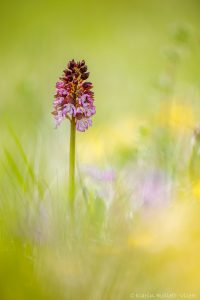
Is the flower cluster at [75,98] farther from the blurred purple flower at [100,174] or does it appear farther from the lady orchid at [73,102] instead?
the blurred purple flower at [100,174]

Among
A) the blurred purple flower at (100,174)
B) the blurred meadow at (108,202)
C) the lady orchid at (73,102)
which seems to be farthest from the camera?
the blurred purple flower at (100,174)

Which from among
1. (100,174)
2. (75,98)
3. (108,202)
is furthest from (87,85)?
(100,174)

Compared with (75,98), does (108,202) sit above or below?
below

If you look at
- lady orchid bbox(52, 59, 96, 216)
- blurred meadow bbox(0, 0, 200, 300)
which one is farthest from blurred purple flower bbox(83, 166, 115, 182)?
lady orchid bbox(52, 59, 96, 216)

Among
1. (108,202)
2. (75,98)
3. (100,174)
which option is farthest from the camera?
(100,174)

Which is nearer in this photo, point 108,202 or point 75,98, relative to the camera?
point 75,98

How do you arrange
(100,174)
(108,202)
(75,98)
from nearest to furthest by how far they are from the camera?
(75,98) → (108,202) → (100,174)

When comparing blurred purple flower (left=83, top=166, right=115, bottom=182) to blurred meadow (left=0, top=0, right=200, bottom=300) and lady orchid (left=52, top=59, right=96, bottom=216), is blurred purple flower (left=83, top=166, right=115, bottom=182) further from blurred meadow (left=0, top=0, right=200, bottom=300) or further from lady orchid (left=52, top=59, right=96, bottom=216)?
lady orchid (left=52, top=59, right=96, bottom=216)

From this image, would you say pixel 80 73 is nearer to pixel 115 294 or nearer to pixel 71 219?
pixel 71 219

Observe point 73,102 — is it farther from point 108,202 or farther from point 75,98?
point 108,202

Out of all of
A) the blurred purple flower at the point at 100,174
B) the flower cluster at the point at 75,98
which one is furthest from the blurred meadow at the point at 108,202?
the flower cluster at the point at 75,98
